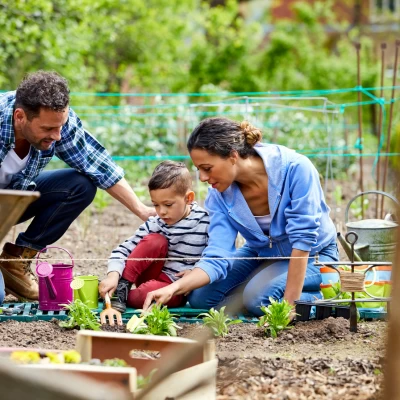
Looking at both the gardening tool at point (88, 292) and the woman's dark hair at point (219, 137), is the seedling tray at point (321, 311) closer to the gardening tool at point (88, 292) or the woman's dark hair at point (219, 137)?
the woman's dark hair at point (219, 137)

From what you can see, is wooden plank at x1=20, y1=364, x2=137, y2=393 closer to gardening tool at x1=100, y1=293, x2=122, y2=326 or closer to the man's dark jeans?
gardening tool at x1=100, y1=293, x2=122, y2=326

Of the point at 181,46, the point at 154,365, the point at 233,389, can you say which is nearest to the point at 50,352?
the point at 154,365

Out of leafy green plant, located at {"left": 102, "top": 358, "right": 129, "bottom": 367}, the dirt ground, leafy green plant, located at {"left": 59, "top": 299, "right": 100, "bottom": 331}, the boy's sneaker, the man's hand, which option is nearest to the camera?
leafy green plant, located at {"left": 102, "top": 358, "right": 129, "bottom": 367}

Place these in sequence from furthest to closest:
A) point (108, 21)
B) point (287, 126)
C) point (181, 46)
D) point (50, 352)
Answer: point (181, 46)
point (108, 21)
point (287, 126)
point (50, 352)

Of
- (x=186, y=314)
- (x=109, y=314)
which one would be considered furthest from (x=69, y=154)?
(x=186, y=314)

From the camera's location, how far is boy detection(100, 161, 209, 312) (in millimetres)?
4117

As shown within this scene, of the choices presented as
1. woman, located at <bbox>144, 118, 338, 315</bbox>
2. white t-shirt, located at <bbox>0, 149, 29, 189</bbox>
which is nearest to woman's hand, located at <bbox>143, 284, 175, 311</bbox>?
woman, located at <bbox>144, 118, 338, 315</bbox>

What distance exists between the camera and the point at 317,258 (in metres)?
4.03

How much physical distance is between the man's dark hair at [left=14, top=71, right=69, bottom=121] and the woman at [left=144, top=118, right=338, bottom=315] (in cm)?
73

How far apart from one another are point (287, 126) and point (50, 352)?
322 inches

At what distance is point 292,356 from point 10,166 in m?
1.98

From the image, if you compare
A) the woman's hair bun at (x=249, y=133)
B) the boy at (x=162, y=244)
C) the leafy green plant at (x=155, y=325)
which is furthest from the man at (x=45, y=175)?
the leafy green plant at (x=155, y=325)

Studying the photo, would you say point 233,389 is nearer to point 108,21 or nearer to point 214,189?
point 214,189

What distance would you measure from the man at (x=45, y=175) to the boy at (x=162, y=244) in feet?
0.80
